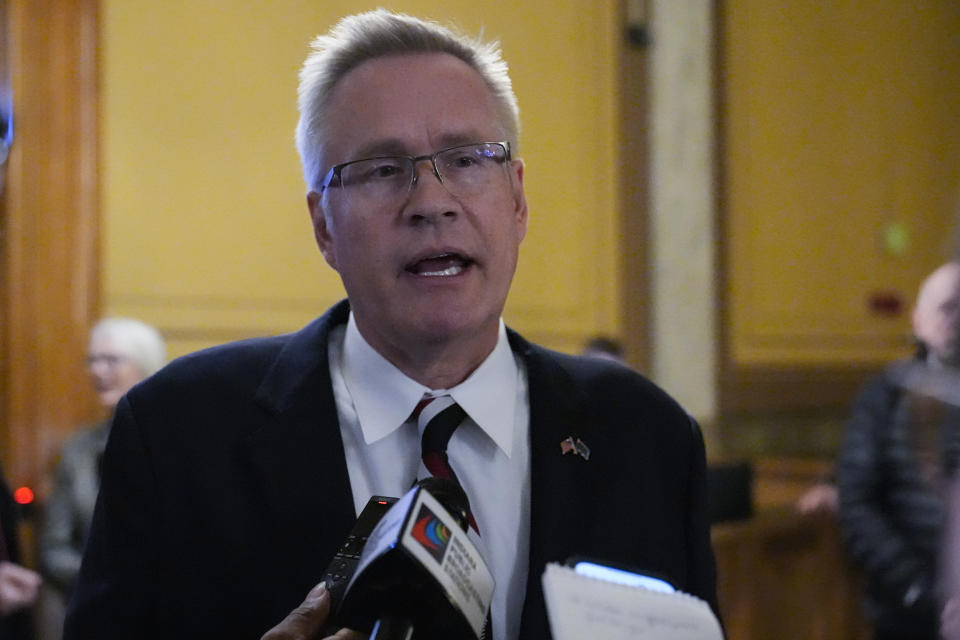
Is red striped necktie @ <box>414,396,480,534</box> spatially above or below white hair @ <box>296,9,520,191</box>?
below

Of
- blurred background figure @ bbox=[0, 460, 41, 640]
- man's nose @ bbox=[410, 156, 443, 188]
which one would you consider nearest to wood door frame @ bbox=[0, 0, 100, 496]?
blurred background figure @ bbox=[0, 460, 41, 640]

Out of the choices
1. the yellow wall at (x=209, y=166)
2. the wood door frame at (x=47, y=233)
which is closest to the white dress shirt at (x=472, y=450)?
the wood door frame at (x=47, y=233)

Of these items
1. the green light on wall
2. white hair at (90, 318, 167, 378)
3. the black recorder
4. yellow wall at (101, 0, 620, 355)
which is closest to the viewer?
the black recorder

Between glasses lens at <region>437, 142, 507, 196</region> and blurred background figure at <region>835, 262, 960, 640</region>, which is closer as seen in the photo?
glasses lens at <region>437, 142, 507, 196</region>

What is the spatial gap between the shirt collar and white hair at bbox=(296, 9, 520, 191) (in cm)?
30

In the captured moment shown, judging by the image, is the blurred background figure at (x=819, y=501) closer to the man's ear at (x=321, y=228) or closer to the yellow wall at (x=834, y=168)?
the yellow wall at (x=834, y=168)

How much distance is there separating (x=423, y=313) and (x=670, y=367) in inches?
176

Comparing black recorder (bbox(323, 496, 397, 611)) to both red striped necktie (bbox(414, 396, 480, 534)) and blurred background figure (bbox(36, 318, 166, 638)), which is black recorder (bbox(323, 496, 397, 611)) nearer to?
red striped necktie (bbox(414, 396, 480, 534))

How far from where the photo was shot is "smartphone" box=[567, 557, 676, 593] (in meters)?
0.89

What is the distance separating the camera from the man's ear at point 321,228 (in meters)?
1.64

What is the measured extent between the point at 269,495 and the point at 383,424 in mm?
A: 191

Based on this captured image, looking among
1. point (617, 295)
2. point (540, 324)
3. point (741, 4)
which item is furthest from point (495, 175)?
point (741, 4)

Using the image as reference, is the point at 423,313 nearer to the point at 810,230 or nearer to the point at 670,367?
the point at 670,367

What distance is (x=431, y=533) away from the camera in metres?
0.92
